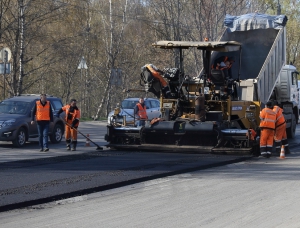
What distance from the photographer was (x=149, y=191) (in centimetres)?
1038

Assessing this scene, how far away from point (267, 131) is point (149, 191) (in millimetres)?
6233

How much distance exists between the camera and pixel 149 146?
16.4 meters

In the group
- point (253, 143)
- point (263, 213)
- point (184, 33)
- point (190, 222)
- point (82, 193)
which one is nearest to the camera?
point (190, 222)

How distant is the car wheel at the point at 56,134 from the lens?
19.9 metres

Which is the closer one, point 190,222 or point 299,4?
point 190,222

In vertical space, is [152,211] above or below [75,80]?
below

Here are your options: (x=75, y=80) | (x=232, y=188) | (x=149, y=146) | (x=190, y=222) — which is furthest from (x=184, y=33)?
(x=190, y=222)

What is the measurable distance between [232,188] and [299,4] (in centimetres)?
4583

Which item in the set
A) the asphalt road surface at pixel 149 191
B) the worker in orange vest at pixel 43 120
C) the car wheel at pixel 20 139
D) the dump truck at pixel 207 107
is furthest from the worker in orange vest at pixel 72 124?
the asphalt road surface at pixel 149 191

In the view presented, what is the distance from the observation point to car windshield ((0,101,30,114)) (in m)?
19.1

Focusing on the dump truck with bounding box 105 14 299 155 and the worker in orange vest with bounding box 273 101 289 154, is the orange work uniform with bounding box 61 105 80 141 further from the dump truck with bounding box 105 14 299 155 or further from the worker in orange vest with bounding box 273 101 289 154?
the worker in orange vest with bounding box 273 101 289 154

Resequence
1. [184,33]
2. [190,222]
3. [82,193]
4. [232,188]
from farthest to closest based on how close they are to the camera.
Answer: [184,33] < [232,188] < [82,193] < [190,222]

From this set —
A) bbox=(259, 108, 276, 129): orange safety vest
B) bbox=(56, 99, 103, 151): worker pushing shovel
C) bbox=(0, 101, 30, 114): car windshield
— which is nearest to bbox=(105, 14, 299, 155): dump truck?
bbox=(259, 108, 276, 129): orange safety vest

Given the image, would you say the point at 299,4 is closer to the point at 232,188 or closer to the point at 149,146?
the point at 149,146
